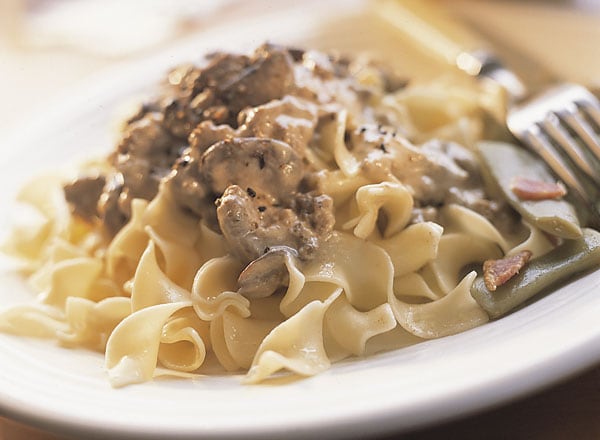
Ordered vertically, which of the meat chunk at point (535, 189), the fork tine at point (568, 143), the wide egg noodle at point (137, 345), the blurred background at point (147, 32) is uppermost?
the fork tine at point (568, 143)

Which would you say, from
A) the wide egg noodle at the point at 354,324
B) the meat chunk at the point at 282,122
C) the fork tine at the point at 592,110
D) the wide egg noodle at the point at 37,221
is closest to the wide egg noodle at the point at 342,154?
the meat chunk at the point at 282,122

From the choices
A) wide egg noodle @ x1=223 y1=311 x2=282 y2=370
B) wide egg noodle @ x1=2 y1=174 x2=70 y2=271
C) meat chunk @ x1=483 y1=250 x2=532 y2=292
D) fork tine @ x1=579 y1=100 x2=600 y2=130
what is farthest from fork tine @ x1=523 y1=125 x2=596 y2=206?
wide egg noodle @ x1=2 y1=174 x2=70 y2=271

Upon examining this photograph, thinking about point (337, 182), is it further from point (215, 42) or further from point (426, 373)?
point (215, 42)

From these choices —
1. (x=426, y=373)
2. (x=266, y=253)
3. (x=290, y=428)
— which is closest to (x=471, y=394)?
(x=426, y=373)

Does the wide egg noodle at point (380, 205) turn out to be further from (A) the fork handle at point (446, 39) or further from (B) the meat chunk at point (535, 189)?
(A) the fork handle at point (446, 39)

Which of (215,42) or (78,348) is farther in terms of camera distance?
(215,42)

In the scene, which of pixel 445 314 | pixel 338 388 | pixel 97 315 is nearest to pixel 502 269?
pixel 445 314
